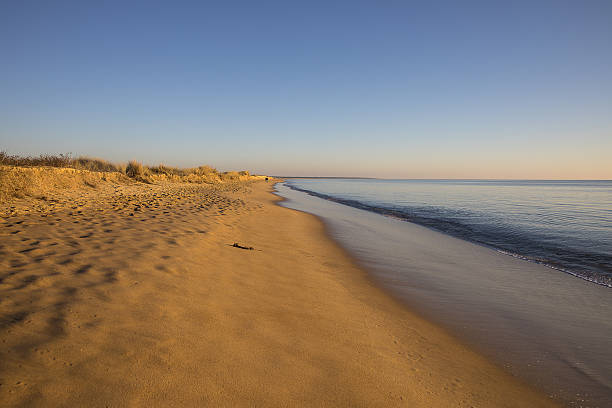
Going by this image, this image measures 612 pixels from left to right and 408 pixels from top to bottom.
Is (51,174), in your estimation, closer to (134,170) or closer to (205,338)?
(134,170)

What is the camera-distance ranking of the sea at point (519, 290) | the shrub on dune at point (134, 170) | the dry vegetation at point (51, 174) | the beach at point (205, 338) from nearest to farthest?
the beach at point (205, 338) < the sea at point (519, 290) < the dry vegetation at point (51, 174) < the shrub on dune at point (134, 170)

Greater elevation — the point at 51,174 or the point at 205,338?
the point at 51,174

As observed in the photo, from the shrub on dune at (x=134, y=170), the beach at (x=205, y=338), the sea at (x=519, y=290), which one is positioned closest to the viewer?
the beach at (x=205, y=338)

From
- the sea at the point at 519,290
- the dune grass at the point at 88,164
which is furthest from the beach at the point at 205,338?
the dune grass at the point at 88,164

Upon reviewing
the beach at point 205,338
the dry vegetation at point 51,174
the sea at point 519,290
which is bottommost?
the sea at point 519,290

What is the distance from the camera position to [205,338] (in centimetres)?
297

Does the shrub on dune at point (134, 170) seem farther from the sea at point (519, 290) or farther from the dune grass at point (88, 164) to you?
the sea at point (519, 290)

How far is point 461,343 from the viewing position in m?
3.68

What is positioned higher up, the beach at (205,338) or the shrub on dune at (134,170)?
the shrub on dune at (134,170)

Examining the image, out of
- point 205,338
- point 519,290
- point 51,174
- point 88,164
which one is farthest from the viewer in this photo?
point 88,164

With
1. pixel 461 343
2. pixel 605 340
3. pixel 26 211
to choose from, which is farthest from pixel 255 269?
pixel 26 211

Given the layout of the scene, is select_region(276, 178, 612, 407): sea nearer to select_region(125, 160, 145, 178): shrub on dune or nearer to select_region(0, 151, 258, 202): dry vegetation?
select_region(0, 151, 258, 202): dry vegetation

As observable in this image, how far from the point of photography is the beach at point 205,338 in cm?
227

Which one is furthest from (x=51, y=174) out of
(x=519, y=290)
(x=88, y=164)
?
(x=519, y=290)
